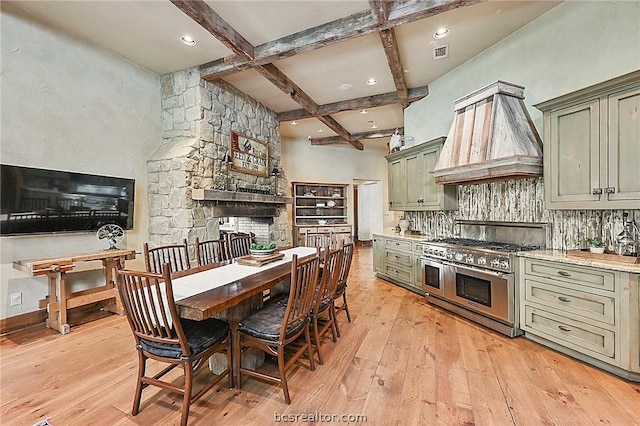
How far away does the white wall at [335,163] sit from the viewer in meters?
8.25

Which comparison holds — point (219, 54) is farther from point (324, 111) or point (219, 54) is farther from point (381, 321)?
point (381, 321)

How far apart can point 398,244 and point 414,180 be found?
3.50 feet

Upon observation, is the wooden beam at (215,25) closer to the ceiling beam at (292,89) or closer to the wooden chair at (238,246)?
the ceiling beam at (292,89)

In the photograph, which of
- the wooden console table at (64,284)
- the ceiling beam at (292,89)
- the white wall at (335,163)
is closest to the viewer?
the wooden console table at (64,284)

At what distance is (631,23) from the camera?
8.21 ft

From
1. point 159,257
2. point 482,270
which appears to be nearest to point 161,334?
point 159,257

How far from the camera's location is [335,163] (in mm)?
8938

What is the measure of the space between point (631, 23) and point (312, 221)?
23.2 ft

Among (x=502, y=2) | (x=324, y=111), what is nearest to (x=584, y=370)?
(x=502, y=2)

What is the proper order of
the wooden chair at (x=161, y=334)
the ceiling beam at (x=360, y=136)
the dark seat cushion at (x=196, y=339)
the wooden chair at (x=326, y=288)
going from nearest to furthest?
1. the wooden chair at (x=161, y=334)
2. the dark seat cushion at (x=196, y=339)
3. the wooden chair at (x=326, y=288)
4. the ceiling beam at (x=360, y=136)

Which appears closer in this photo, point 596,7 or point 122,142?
point 596,7

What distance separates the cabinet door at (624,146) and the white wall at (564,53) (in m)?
0.51

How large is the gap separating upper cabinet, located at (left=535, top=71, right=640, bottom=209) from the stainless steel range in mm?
672

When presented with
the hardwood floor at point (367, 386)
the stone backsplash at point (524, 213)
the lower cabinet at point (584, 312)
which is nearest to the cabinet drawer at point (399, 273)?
the stone backsplash at point (524, 213)
